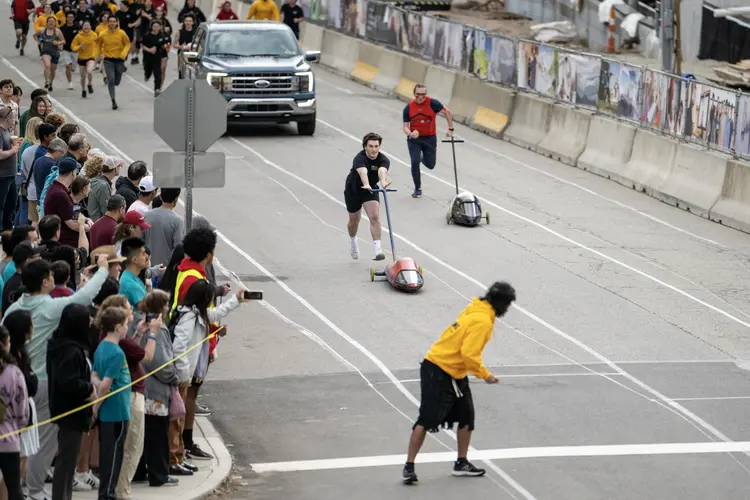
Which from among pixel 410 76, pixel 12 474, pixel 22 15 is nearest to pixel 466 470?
pixel 12 474

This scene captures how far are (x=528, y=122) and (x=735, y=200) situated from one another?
7.27 metres

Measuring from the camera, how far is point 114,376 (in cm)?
960

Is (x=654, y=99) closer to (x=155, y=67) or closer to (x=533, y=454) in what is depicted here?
(x=155, y=67)

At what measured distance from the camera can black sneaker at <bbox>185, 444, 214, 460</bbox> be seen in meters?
11.4

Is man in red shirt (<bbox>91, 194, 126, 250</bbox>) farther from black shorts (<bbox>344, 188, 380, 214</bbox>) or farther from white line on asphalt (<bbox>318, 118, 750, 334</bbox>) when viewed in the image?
white line on asphalt (<bbox>318, 118, 750, 334</bbox>)

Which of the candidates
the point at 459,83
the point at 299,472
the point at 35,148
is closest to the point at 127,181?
the point at 35,148

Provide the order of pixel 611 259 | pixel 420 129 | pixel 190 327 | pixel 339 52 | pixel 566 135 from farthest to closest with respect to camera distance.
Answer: pixel 339 52
pixel 566 135
pixel 420 129
pixel 611 259
pixel 190 327

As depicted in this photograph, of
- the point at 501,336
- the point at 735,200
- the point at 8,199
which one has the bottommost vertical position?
the point at 501,336

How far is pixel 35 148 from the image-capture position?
16562 mm

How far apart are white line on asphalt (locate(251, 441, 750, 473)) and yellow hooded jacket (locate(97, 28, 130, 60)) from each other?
20.9 metres

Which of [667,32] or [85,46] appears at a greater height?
[667,32]

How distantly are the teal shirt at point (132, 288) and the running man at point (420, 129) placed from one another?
12455mm

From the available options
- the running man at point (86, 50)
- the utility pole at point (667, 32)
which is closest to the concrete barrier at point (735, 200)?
the utility pole at point (667, 32)

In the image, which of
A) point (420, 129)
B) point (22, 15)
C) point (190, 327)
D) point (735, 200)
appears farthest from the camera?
point (22, 15)
